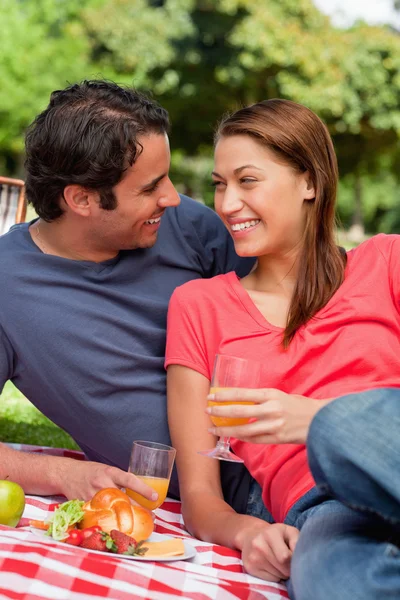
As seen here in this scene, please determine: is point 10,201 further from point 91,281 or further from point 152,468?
point 152,468

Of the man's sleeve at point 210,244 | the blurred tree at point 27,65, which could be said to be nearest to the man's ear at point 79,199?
the man's sleeve at point 210,244

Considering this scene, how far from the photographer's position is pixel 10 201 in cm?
628

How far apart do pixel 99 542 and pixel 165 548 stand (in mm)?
240

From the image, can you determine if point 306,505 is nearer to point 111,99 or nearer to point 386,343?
point 386,343

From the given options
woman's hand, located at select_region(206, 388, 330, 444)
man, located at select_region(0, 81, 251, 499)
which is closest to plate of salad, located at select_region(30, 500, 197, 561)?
man, located at select_region(0, 81, 251, 499)

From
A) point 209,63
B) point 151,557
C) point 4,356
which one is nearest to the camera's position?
point 151,557

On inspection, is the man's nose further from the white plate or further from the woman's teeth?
the white plate

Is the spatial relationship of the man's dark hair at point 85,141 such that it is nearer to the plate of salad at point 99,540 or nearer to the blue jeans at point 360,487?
the plate of salad at point 99,540

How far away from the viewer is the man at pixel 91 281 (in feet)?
12.2

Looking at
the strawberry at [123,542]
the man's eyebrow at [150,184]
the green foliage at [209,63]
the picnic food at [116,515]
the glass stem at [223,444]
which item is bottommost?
the strawberry at [123,542]

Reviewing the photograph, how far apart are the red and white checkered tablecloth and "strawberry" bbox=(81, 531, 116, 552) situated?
0.21 ft

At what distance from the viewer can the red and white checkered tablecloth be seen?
2.64 meters

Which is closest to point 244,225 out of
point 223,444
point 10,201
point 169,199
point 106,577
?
point 169,199

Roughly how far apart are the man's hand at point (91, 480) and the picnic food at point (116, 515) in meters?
0.09
